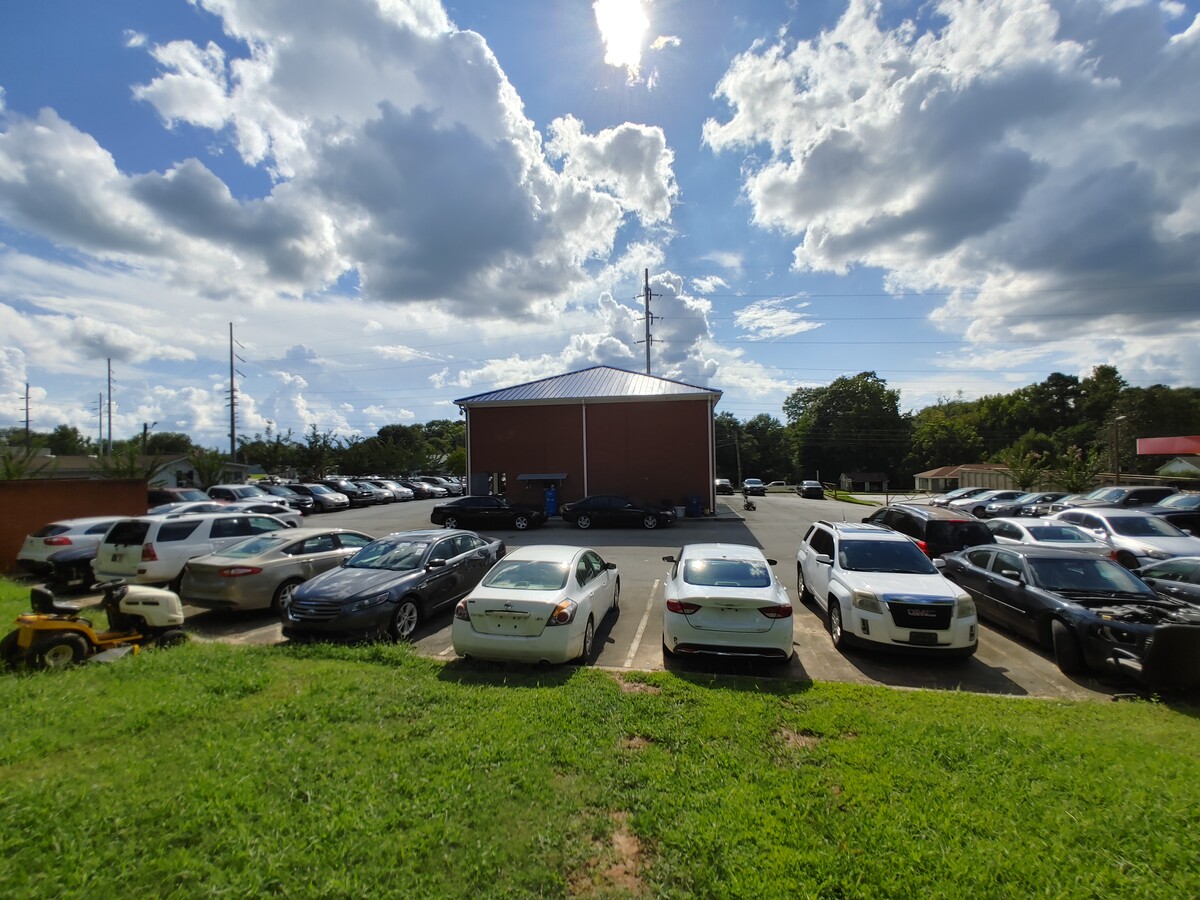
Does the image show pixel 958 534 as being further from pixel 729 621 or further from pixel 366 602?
pixel 366 602

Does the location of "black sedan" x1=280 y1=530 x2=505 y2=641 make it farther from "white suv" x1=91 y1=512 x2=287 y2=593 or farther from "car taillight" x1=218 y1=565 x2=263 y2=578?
"white suv" x1=91 y1=512 x2=287 y2=593

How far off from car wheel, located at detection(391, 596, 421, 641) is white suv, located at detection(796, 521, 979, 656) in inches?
240

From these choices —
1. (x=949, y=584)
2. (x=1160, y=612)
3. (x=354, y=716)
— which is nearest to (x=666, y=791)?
(x=354, y=716)

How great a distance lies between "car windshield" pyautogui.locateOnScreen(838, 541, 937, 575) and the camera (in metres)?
8.06

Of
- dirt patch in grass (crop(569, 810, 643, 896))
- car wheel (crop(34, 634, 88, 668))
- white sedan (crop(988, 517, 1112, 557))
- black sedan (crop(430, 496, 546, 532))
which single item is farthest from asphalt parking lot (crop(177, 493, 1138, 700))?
black sedan (crop(430, 496, 546, 532))

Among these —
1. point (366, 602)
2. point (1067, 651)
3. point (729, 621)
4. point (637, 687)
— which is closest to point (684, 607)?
point (729, 621)

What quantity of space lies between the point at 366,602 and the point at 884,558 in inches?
296

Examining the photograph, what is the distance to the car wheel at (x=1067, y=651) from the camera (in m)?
6.77

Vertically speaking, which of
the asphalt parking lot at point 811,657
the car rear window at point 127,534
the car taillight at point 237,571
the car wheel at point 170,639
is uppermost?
the car rear window at point 127,534

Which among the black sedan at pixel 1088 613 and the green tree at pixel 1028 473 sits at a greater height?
the green tree at pixel 1028 473

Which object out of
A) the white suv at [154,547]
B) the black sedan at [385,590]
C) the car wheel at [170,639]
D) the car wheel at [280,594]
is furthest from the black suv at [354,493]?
the car wheel at [170,639]

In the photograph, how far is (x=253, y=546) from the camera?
952cm

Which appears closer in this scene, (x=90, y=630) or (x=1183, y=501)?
(x=90, y=630)

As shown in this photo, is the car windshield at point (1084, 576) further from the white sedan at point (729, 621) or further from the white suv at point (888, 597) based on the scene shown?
the white sedan at point (729, 621)
